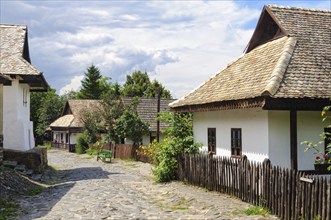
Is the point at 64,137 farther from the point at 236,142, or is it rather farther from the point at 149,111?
the point at 236,142

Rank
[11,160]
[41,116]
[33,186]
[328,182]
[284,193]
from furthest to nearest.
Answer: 1. [41,116]
2. [11,160]
3. [33,186]
4. [284,193]
5. [328,182]

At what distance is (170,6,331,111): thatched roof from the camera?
41.2 ft

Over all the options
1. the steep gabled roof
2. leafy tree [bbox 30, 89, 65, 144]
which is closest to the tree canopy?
leafy tree [bbox 30, 89, 65, 144]

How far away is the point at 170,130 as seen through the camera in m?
18.1

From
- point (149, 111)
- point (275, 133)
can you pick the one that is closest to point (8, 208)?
point (275, 133)

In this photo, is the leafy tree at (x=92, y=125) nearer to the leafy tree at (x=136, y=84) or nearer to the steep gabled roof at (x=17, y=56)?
the steep gabled roof at (x=17, y=56)

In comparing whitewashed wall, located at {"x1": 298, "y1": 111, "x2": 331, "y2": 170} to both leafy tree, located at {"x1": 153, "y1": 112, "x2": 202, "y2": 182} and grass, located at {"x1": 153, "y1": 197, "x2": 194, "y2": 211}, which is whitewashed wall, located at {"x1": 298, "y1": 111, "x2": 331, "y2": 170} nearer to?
grass, located at {"x1": 153, "y1": 197, "x2": 194, "y2": 211}

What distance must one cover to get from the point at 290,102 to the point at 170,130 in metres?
6.92

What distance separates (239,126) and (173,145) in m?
4.08

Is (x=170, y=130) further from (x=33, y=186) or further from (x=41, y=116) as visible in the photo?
(x=41, y=116)

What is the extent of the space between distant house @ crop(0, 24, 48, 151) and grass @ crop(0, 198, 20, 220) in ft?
25.1

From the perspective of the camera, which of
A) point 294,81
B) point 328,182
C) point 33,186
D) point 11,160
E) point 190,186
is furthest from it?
point 11,160

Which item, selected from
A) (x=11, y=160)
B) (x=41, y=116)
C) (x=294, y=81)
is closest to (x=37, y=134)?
(x=41, y=116)

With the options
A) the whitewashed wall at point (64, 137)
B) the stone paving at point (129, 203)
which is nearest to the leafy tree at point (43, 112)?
the whitewashed wall at point (64, 137)
